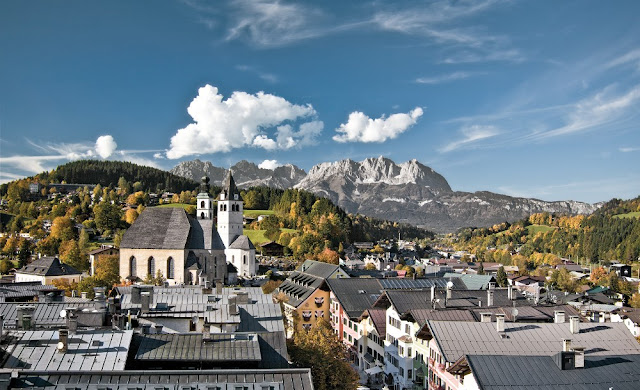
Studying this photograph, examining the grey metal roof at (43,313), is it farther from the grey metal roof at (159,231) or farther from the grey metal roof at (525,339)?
the grey metal roof at (159,231)

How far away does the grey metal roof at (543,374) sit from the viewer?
29.2 metres

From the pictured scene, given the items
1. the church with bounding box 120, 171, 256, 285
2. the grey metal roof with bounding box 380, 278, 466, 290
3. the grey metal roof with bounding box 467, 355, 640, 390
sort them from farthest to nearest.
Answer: the church with bounding box 120, 171, 256, 285 → the grey metal roof with bounding box 380, 278, 466, 290 → the grey metal roof with bounding box 467, 355, 640, 390

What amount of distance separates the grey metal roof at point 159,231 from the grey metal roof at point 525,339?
75.3m

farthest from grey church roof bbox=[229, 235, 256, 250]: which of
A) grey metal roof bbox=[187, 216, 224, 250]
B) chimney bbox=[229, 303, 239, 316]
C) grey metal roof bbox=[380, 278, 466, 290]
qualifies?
chimney bbox=[229, 303, 239, 316]

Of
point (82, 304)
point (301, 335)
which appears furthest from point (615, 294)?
point (82, 304)

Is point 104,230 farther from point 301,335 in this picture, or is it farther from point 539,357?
point 539,357

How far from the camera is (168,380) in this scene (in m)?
25.9

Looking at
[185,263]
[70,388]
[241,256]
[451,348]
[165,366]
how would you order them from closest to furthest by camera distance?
[70,388] < [165,366] < [451,348] < [185,263] < [241,256]

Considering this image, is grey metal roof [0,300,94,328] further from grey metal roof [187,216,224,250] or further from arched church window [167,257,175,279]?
grey metal roof [187,216,224,250]

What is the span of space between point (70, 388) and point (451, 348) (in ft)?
70.2

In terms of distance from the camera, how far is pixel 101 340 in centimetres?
3041

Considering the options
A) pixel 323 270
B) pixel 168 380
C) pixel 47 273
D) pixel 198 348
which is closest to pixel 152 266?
pixel 47 273

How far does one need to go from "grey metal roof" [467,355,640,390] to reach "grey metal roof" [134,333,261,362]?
11.3m

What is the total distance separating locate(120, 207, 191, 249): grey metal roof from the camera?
10694 cm
